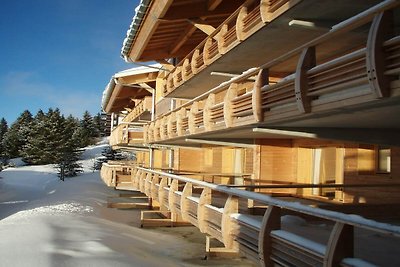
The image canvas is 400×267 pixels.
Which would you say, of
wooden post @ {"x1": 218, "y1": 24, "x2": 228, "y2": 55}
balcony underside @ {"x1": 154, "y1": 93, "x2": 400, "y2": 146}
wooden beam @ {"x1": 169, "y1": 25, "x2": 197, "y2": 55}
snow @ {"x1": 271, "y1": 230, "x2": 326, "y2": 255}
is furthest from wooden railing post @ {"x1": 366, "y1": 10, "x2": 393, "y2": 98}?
wooden beam @ {"x1": 169, "y1": 25, "x2": 197, "y2": 55}

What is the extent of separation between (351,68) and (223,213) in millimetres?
3644

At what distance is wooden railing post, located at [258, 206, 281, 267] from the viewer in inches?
244

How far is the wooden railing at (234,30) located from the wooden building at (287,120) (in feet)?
0.16

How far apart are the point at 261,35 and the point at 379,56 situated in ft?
21.9

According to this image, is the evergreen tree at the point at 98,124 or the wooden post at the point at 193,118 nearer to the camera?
the wooden post at the point at 193,118

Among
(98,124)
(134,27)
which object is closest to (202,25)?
(134,27)

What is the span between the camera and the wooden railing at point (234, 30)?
10.3 meters

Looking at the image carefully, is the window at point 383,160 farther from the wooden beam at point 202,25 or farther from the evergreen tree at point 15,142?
the evergreen tree at point 15,142

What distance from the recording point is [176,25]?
1925 cm

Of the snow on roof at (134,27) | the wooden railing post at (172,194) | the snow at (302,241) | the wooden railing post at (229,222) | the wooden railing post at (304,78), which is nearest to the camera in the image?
the snow at (302,241)

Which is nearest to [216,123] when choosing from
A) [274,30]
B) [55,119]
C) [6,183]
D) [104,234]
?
[274,30]

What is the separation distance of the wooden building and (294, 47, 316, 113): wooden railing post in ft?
0.05

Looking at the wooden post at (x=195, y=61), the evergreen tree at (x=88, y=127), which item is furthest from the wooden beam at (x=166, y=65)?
the evergreen tree at (x=88, y=127)

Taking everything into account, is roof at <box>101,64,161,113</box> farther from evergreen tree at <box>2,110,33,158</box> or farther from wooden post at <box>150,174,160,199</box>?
evergreen tree at <box>2,110,33,158</box>
